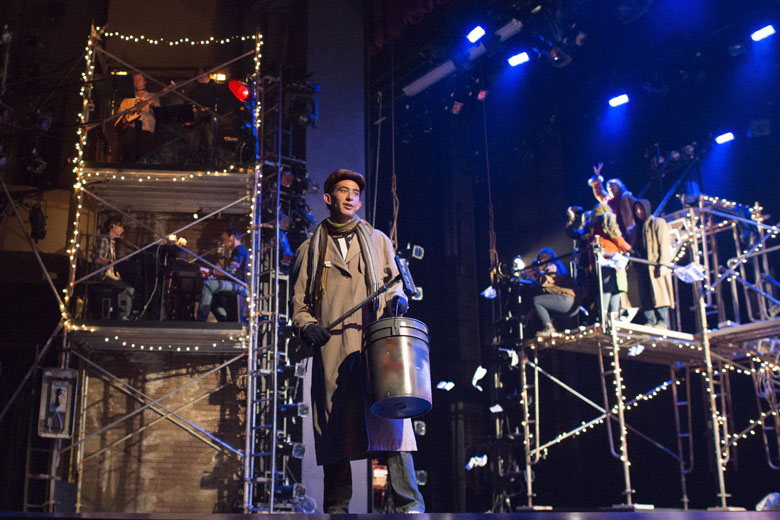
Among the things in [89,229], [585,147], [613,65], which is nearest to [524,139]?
[585,147]

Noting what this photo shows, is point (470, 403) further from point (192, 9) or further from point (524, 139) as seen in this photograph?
point (192, 9)

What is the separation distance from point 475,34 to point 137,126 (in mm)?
5342

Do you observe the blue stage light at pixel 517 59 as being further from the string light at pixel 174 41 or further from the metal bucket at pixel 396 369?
the metal bucket at pixel 396 369

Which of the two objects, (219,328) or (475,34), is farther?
(475,34)

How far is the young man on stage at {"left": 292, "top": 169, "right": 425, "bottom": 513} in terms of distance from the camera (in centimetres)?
404

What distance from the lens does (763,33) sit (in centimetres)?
1066

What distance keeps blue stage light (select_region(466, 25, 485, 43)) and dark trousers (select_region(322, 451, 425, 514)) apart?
8907mm

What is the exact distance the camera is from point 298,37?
1215 centimetres

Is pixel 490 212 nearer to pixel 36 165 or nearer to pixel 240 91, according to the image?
pixel 240 91

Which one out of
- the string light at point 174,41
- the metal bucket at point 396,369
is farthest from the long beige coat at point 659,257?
the string light at point 174,41

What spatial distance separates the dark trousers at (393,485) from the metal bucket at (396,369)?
0.26m

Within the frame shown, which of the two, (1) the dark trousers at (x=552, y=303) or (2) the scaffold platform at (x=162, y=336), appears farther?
(1) the dark trousers at (x=552, y=303)

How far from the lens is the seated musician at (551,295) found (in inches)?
419

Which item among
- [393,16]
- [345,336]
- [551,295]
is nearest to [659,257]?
[551,295]
